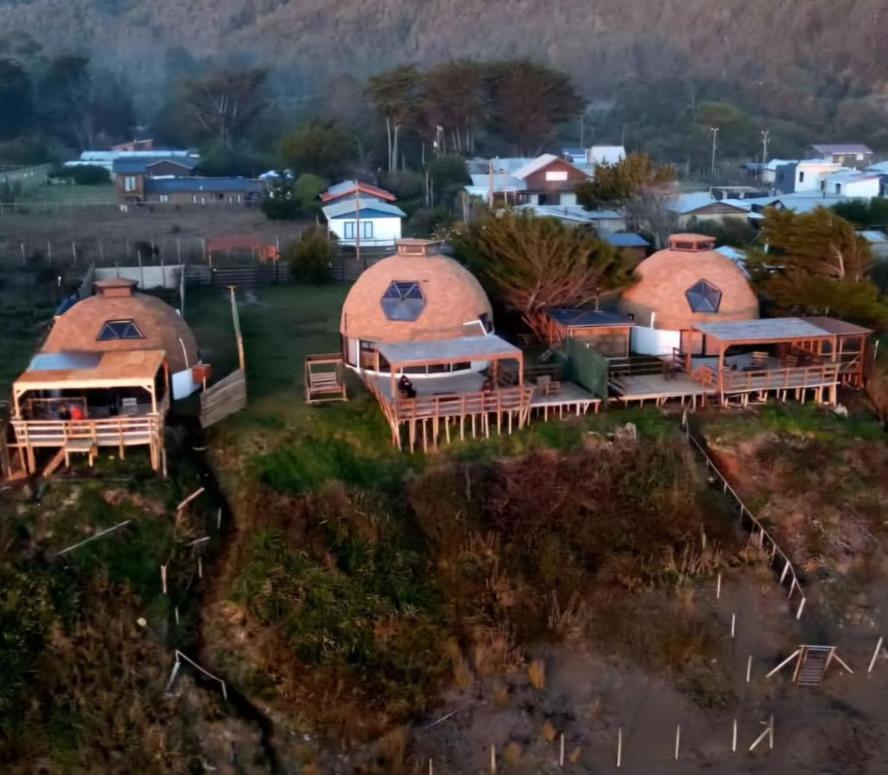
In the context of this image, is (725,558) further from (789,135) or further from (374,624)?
(789,135)

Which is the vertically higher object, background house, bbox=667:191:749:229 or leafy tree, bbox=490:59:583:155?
leafy tree, bbox=490:59:583:155

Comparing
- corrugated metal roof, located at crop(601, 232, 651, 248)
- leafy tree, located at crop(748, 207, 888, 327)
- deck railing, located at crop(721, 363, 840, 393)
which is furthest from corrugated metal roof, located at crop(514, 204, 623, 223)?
deck railing, located at crop(721, 363, 840, 393)

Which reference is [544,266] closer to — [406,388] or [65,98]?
[406,388]

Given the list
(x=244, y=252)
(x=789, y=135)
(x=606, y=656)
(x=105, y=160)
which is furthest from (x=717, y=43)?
(x=606, y=656)

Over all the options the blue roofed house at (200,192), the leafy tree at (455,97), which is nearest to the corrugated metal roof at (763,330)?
the blue roofed house at (200,192)

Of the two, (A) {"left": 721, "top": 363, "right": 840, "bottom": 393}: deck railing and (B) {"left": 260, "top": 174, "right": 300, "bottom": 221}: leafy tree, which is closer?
(A) {"left": 721, "top": 363, "right": 840, "bottom": 393}: deck railing

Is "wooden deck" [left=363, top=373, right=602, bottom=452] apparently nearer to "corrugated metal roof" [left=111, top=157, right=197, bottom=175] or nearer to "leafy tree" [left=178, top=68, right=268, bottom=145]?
"corrugated metal roof" [left=111, top=157, right=197, bottom=175]

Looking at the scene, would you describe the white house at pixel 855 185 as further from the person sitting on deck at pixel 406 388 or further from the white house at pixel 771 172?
the person sitting on deck at pixel 406 388
